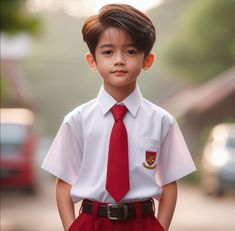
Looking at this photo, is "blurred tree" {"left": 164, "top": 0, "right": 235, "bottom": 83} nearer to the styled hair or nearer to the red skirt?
the styled hair

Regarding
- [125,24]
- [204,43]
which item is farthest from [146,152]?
[204,43]

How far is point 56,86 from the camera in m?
80.9

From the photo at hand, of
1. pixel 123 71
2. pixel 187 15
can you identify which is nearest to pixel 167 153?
pixel 123 71

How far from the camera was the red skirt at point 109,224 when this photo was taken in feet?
10.9

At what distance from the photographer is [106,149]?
10.9 feet

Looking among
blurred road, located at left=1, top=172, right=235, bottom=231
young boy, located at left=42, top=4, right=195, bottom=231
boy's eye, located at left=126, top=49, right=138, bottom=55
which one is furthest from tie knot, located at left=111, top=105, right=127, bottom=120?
blurred road, located at left=1, top=172, right=235, bottom=231

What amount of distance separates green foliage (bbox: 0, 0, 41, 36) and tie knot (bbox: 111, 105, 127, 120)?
11276mm

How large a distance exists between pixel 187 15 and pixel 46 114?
37.2 metres

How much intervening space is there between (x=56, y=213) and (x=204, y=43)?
93.9 feet

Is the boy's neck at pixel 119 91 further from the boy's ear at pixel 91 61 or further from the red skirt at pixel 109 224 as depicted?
the red skirt at pixel 109 224

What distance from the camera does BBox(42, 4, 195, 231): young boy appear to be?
3.29m

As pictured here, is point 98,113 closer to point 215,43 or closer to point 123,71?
point 123,71

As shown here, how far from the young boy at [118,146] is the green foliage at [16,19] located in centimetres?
1124

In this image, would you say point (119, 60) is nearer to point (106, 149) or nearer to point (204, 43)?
point (106, 149)
